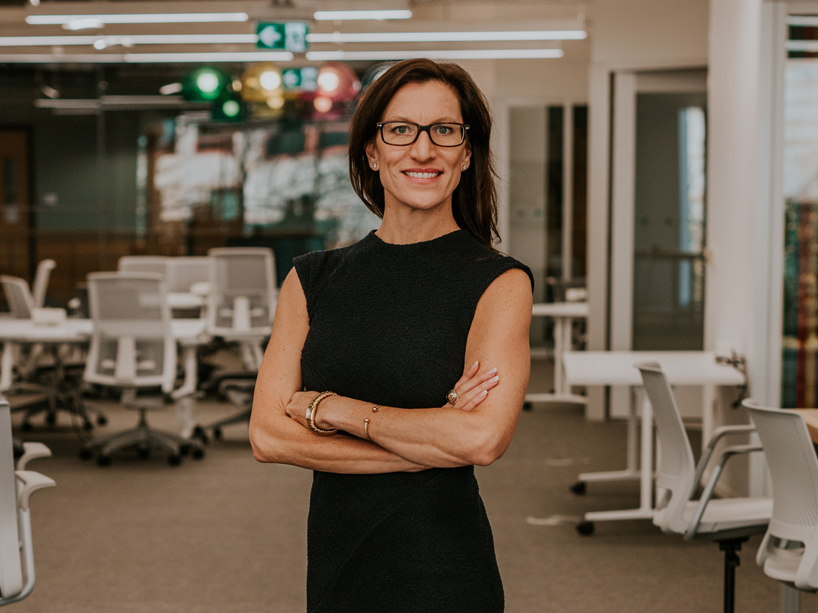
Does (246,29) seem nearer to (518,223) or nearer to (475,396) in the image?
(518,223)

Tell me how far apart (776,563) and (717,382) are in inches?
76.6

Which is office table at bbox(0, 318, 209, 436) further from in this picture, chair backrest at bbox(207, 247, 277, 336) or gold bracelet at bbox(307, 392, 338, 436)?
gold bracelet at bbox(307, 392, 338, 436)

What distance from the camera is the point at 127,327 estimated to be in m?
5.98

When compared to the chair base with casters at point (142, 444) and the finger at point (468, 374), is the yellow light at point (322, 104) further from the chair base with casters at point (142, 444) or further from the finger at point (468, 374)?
the finger at point (468, 374)

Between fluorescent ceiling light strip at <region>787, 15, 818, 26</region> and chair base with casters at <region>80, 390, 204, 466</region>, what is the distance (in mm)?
4176

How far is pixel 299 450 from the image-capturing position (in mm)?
1591

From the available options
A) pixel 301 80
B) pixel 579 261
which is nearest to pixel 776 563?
pixel 301 80

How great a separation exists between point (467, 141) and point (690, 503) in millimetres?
2197

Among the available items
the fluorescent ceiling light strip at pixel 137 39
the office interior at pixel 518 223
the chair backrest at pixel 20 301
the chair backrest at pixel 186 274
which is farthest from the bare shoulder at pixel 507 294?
the fluorescent ceiling light strip at pixel 137 39

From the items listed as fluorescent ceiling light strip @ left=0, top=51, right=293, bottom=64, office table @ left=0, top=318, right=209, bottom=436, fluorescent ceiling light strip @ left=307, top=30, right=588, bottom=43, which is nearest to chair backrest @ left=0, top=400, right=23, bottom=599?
office table @ left=0, top=318, right=209, bottom=436

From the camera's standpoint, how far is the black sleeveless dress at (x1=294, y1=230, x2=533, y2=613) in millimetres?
1470

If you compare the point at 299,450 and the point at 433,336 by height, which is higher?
the point at 433,336

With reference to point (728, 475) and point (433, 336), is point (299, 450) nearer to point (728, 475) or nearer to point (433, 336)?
point (433, 336)

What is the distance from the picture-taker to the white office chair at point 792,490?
8.30 feet
